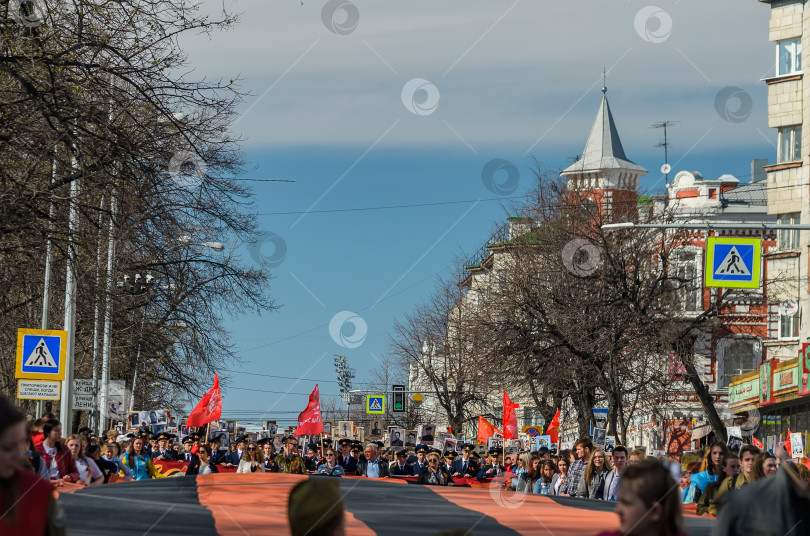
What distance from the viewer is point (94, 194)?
17062mm

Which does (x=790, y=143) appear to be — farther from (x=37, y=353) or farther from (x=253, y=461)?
(x=37, y=353)

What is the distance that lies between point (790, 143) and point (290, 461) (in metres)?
30.2

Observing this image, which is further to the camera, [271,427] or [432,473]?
[271,427]

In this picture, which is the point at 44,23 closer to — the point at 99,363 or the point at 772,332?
the point at 99,363

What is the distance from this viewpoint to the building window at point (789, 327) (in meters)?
52.0

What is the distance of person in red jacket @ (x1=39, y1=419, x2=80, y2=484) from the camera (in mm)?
13078

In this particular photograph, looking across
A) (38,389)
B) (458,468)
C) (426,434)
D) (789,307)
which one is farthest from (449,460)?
(789,307)

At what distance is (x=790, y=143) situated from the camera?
1825 inches

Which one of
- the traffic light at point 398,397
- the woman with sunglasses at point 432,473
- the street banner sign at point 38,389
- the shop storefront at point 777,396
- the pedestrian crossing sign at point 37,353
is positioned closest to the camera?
the pedestrian crossing sign at point 37,353

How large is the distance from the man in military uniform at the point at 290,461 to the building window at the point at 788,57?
30544 millimetres

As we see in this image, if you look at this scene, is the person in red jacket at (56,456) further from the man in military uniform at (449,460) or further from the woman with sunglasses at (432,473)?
the man in military uniform at (449,460)

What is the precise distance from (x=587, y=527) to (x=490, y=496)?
1797 mm

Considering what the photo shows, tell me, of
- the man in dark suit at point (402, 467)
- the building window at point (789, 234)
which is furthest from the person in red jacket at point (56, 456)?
the building window at point (789, 234)

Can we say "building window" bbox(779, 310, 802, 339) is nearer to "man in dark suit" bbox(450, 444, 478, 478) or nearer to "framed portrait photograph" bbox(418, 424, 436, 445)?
"framed portrait photograph" bbox(418, 424, 436, 445)
